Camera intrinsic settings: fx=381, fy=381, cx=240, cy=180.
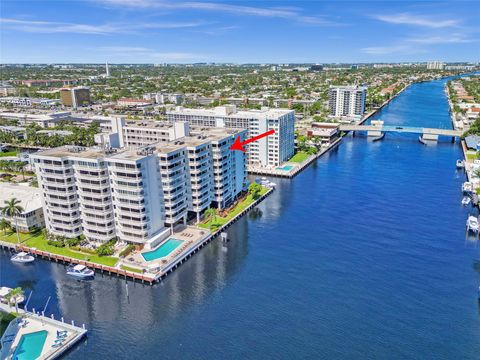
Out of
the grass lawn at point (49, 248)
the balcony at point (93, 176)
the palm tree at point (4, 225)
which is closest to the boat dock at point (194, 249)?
the grass lawn at point (49, 248)

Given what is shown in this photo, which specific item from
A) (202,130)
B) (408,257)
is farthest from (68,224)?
(408,257)

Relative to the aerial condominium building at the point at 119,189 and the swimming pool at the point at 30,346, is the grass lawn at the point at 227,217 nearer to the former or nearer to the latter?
the aerial condominium building at the point at 119,189

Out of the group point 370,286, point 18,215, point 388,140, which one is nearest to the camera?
point 370,286

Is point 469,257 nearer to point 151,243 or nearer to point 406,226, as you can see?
point 406,226

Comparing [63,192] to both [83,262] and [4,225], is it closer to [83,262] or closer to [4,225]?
[83,262]

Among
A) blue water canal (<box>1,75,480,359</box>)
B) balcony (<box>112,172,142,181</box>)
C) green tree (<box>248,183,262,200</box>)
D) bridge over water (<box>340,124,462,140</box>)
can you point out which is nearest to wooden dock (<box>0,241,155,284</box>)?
blue water canal (<box>1,75,480,359</box>)

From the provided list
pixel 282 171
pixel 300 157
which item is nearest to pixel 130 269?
pixel 282 171
